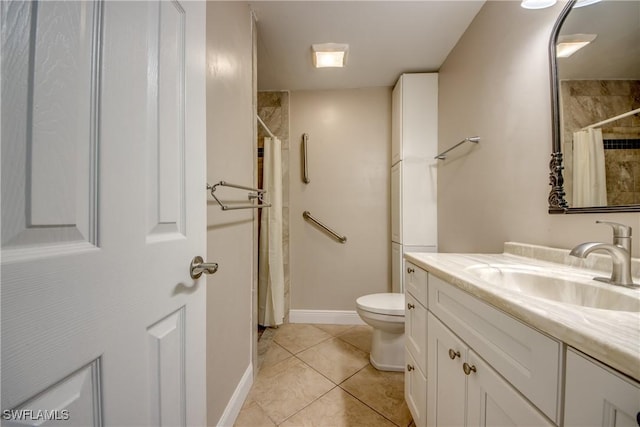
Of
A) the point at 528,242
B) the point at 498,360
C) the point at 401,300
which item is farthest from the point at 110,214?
the point at 401,300

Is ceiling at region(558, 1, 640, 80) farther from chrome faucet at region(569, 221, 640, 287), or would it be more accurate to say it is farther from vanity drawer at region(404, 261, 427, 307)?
vanity drawer at region(404, 261, 427, 307)

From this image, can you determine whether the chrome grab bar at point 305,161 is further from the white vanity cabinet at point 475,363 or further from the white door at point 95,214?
the white door at point 95,214

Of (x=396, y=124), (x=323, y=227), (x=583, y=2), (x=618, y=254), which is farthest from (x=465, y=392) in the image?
(x=396, y=124)

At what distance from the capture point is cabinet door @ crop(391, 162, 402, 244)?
2012 millimetres

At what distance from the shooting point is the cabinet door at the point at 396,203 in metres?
2.01

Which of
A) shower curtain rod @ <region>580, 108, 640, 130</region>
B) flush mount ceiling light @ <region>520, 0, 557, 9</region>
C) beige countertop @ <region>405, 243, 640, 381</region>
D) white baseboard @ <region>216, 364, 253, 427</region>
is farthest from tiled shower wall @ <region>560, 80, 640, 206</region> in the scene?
white baseboard @ <region>216, 364, 253, 427</region>

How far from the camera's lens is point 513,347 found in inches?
20.1

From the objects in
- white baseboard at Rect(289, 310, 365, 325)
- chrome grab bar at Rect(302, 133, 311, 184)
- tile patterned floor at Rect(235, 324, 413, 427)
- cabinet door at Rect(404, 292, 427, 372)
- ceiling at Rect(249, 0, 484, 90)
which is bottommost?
tile patterned floor at Rect(235, 324, 413, 427)

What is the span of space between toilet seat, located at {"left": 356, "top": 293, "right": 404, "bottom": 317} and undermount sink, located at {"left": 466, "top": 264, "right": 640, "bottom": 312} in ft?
2.52

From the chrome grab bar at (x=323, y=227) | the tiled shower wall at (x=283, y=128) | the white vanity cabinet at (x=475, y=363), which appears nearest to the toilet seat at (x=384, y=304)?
the white vanity cabinet at (x=475, y=363)

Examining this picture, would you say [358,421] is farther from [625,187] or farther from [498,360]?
[625,187]

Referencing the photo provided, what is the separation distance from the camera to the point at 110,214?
0.39 meters

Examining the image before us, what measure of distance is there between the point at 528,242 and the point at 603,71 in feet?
2.28

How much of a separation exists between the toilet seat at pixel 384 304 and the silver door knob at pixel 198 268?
1.21 meters
